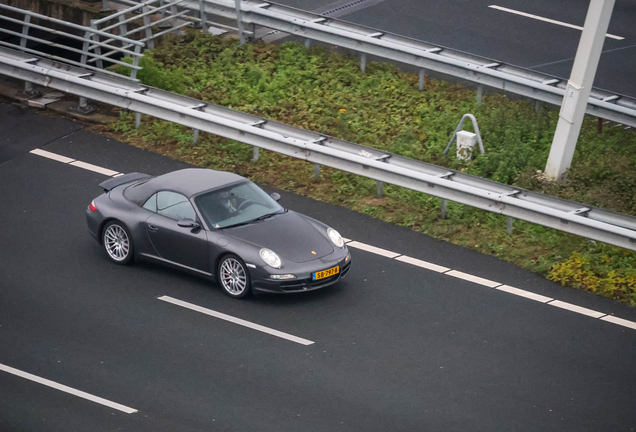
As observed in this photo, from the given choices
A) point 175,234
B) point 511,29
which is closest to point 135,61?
point 175,234

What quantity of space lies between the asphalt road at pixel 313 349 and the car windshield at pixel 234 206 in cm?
87

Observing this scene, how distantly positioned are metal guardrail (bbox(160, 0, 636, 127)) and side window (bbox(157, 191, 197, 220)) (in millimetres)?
7157

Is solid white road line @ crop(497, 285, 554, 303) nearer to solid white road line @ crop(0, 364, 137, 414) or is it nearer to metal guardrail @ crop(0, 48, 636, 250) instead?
metal guardrail @ crop(0, 48, 636, 250)

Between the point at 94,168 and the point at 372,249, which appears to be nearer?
the point at 372,249

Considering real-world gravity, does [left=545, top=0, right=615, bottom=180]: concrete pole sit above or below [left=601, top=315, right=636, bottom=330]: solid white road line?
above

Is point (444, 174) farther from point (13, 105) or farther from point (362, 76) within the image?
point (13, 105)

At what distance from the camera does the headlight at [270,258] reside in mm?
12406

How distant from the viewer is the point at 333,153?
15500mm

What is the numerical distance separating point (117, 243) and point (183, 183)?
1.19 m

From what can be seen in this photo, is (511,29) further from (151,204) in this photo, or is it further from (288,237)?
(151,204)

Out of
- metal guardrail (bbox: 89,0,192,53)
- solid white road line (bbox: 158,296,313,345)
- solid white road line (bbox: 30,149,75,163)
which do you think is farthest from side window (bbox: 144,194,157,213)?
metal guardrail (bbox: 89,0,192,53)

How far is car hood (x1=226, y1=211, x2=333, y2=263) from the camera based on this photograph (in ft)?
41.4

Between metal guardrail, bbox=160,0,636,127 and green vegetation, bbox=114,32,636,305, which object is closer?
green vegetation, bbox=114,32,636,305

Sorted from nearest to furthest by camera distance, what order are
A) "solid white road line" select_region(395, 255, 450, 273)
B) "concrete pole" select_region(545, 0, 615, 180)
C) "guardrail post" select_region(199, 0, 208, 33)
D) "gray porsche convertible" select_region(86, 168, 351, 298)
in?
1. "gray porsche convertible" select_region(86, 168, 351, 298)
2. "solid white road line" select_region(395, 255, 450, 273)
3. "concrete pole" select_region(545, 0, 615, 180)
4. "guardrail post" select_region(199, 0, 208, 33)
